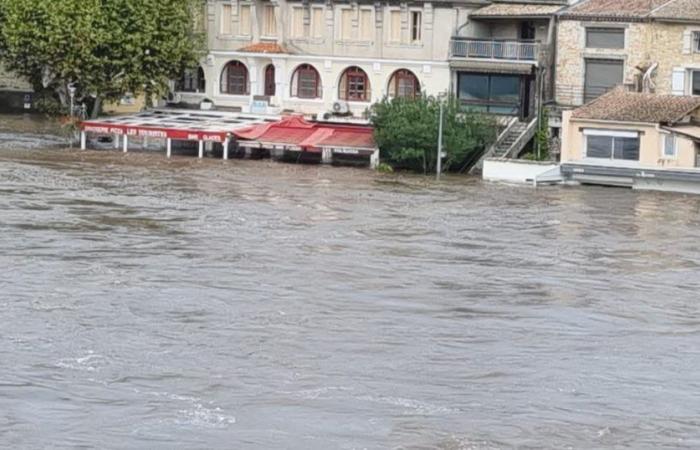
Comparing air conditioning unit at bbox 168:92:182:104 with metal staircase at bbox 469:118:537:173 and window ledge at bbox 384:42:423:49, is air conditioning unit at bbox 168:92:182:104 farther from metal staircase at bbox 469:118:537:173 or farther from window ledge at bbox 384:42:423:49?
metal staircase at bbox 469:118:537:173

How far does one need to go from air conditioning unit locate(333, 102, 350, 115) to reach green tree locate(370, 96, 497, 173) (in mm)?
5949

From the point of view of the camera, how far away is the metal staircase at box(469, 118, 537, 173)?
71.8 m

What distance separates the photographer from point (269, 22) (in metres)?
81.7

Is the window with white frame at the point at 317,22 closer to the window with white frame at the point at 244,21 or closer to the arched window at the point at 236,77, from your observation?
the window with white frame at the point at 244,21

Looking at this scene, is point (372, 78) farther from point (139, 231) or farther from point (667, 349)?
point (667, 349)

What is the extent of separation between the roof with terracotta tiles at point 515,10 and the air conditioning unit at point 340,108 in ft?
20.5

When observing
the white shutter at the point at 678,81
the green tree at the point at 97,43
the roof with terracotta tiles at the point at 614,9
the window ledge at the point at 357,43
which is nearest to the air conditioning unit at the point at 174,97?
the green tree at the point at 97,43

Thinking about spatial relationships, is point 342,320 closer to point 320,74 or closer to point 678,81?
point 678,81

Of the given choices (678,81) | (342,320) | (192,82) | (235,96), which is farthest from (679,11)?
(342,320)

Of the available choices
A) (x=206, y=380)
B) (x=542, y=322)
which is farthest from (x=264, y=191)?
(x=206, y=380)

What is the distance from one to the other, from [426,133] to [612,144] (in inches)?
263

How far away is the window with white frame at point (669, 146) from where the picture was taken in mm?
67688

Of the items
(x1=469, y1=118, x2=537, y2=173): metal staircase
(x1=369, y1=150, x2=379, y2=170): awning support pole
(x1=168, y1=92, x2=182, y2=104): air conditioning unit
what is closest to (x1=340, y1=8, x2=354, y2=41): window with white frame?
(x1=168, y1=92, x2=182, y2=104): air conditioning unit

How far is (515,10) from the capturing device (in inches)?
2997
